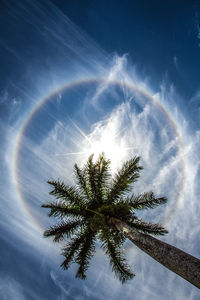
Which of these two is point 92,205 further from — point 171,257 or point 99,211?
Answer: point 171,257

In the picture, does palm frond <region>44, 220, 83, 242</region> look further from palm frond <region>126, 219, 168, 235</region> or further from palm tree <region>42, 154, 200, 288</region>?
palm frond <region>126, 219, 168, 235</region>

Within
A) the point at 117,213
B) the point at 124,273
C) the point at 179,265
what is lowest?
the point at 124,273

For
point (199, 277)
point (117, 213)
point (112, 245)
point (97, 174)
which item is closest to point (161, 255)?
point (199, 277)

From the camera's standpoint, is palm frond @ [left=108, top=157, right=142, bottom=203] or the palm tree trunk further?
palm frond @ [left=108, top=157, right=142, bottom=203]

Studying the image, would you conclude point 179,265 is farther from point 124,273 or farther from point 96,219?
point 124,273

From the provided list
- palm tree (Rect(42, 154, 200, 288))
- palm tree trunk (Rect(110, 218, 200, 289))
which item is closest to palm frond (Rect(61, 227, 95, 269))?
palm tree (Rect(42, 154, 200, 288))

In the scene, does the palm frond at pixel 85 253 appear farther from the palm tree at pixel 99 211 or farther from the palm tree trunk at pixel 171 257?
the palm tree trunk at pixel 171 257
